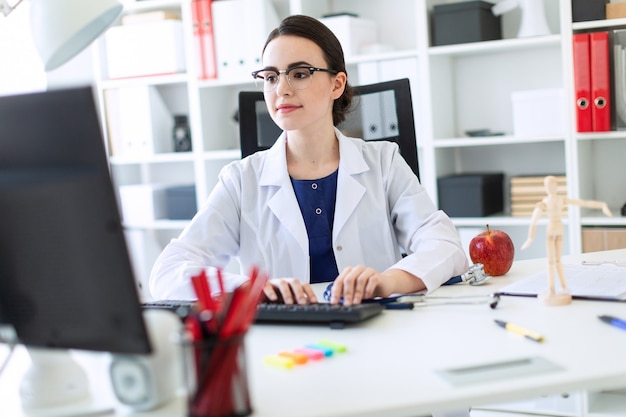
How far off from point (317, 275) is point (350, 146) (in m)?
0.36

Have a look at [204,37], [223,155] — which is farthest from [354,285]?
[204,37]

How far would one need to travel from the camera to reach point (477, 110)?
3.59m

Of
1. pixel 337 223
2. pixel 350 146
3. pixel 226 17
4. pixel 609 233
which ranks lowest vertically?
pixel 609 233

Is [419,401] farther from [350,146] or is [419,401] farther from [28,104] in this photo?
[350,146]

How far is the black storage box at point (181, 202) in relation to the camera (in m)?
3.92

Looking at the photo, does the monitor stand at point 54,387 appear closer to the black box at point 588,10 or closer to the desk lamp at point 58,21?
the desk lamp at point 58,21

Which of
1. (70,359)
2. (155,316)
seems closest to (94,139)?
(155,316)

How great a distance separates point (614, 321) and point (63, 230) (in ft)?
2.84

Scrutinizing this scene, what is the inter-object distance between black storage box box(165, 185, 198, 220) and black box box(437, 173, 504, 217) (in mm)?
1269

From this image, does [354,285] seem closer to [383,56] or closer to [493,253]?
[493,253]

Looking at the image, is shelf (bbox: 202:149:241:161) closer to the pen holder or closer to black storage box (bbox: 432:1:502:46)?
black storage box (bbox: 432:1:502:46)

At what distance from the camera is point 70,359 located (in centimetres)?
110

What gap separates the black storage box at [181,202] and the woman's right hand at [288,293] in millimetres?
2419

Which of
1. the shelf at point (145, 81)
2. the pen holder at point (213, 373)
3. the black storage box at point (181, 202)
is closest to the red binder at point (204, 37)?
the shelf at point (145, 81)
